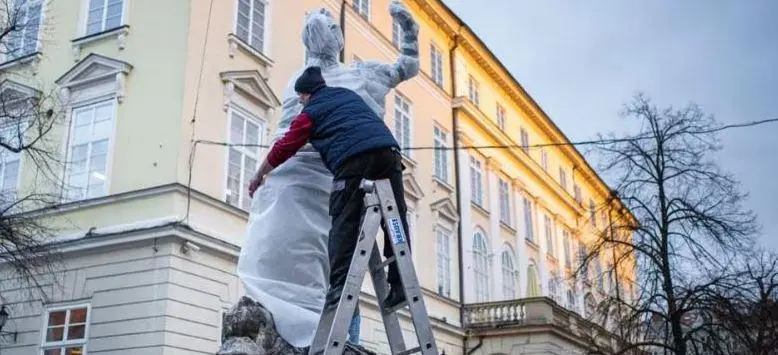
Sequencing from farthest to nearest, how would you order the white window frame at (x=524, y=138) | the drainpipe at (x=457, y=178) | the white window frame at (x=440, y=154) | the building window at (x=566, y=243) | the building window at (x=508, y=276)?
the building window at (x=566, y=243) < the white window frame at (x=524, y=138) < the building window at (x=508, y=276) < the white window frame at (x=440, y=154) < the drainpipe at (x=457, y=178)

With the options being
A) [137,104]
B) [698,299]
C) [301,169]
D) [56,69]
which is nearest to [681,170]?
[698,299]

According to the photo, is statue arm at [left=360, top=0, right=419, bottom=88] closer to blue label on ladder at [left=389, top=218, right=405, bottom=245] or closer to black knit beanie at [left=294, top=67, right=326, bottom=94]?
black knit beanie at [left=294, top=67, right=326, bottom=94]

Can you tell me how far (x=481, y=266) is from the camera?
31.1 m

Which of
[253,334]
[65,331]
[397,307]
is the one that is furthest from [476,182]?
[253,334]

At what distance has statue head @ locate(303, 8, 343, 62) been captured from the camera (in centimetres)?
527

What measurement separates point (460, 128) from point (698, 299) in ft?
48.3

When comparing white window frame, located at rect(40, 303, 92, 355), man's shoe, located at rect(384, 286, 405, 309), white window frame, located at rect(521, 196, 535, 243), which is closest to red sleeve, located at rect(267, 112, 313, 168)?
man's shoe, located at rect(384, 286, 405, 309)

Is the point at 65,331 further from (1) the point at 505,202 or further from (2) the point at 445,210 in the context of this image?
(1) the point at 505,202

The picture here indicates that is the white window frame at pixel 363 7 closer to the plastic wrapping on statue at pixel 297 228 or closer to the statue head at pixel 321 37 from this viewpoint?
the statue head at pixel 321 37

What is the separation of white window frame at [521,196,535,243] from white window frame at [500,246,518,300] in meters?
2.16

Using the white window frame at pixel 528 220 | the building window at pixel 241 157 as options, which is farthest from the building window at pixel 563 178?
the building window at pixel 241 157

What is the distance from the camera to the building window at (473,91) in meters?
33.0

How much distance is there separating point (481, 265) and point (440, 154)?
454 cm

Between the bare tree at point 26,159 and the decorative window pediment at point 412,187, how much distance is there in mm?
11003
